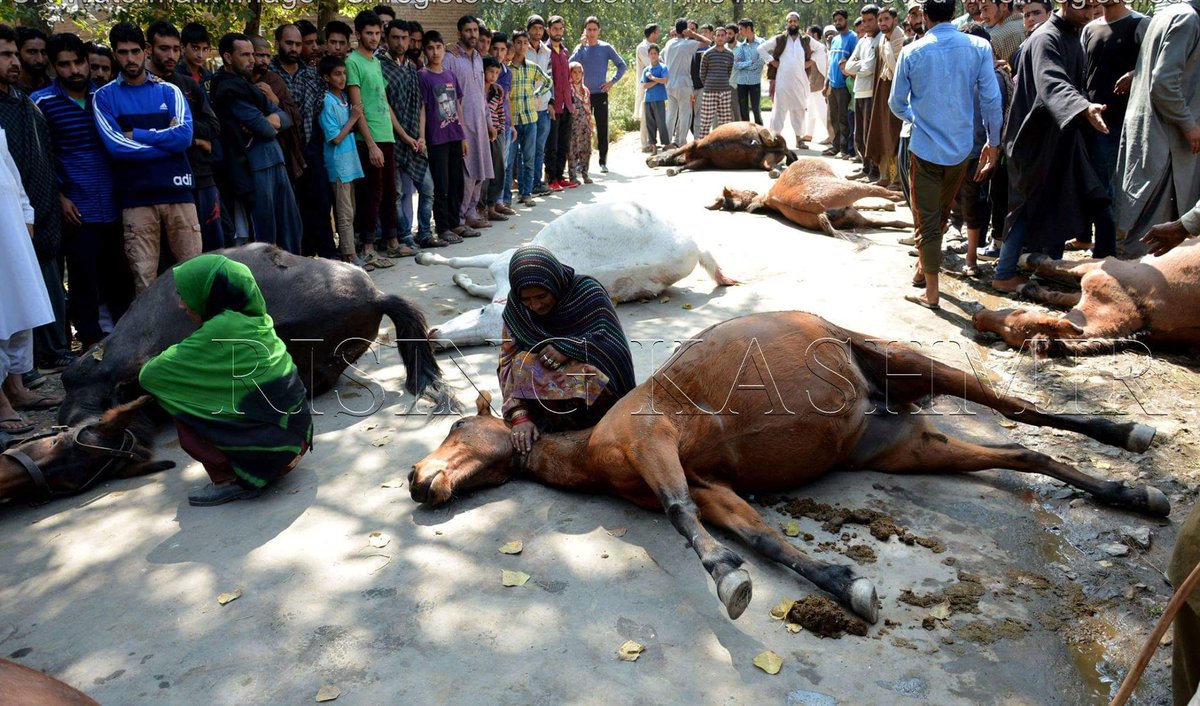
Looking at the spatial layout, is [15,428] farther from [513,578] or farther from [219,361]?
[513,578]

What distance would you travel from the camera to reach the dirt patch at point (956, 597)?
2.86 meters

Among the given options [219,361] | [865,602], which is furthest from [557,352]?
[865,602]

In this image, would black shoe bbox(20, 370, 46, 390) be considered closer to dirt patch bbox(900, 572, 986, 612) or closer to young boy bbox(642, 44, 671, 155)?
dirt patch bbox(900, 572, 986, 612)

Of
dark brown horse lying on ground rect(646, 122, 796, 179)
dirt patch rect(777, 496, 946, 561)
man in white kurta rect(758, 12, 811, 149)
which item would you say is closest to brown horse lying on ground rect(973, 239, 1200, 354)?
dirt patch rect(777, 496, 946, 561)

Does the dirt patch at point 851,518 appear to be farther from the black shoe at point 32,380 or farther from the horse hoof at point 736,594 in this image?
the black shoe at point 32,380

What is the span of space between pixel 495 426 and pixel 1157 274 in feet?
12.6

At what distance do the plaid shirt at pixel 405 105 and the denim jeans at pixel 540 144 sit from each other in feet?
10.3

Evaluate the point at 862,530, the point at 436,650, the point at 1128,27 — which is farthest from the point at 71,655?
the point at 1128,27

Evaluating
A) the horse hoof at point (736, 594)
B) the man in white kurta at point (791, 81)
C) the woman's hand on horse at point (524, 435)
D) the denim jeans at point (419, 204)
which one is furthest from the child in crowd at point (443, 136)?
the man in white kurta at point (791, 81)

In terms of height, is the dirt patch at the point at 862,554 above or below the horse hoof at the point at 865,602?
below

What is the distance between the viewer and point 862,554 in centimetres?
316

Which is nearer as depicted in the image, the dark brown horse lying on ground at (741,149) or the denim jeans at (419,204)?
the denim jeans at (419,204)

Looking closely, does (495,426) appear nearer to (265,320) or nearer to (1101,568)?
(265,320)

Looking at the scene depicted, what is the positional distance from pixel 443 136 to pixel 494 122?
1153mm
